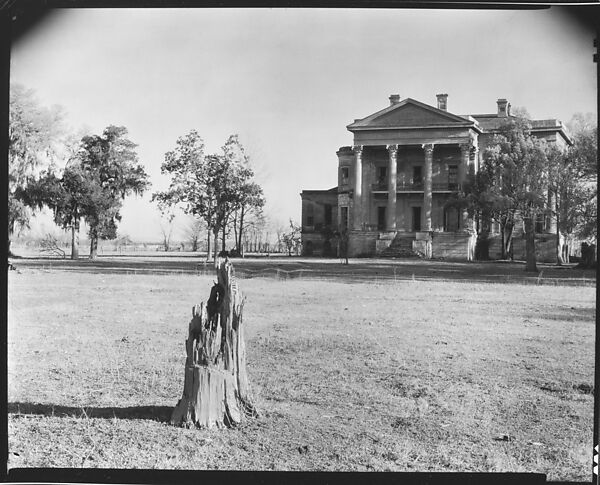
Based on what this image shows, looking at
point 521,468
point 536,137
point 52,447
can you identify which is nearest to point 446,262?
point 536,137

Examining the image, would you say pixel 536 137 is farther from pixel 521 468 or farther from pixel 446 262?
pixel 521 468

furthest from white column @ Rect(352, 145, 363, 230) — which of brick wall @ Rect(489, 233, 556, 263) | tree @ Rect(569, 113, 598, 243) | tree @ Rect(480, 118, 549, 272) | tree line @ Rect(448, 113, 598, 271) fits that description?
tree @ Rect(569, 113, 598, 243)

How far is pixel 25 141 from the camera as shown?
6199 mm

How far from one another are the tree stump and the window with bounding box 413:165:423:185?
2.91 metres

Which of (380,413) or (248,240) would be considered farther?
(248,240)

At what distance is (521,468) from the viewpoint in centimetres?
475

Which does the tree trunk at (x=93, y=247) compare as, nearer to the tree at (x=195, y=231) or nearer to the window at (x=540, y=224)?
the tree at (x=195, y=231)

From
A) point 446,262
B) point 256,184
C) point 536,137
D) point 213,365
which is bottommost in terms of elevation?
point 213,365

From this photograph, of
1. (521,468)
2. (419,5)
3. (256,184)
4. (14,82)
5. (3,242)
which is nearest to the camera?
Answer: (419,5)

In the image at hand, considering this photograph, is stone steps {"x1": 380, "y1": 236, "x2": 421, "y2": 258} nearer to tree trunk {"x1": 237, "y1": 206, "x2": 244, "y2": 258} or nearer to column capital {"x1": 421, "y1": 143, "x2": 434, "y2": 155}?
column capital {"x1": 421, "y1": 143, "x2": 434, "y2": 155}

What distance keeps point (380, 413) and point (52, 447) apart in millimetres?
2918

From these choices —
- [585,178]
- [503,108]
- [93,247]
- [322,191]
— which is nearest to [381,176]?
[322,191]

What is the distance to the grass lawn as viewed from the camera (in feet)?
16.1

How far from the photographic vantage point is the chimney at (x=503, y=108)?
6316 mm
